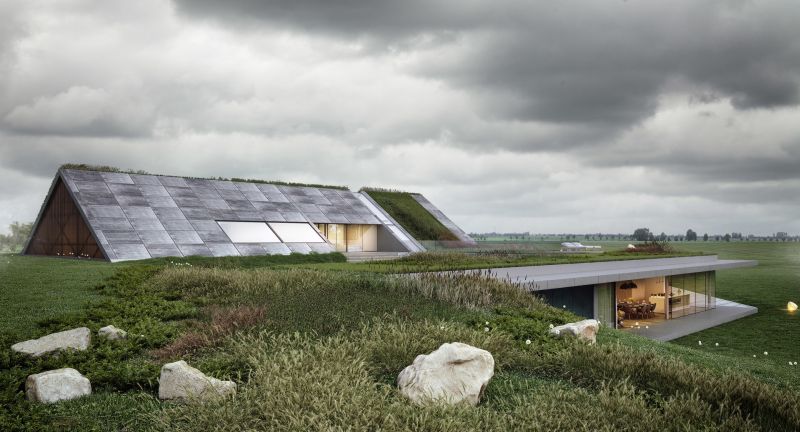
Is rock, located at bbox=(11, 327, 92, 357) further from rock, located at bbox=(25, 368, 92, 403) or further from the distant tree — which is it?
the distant tree

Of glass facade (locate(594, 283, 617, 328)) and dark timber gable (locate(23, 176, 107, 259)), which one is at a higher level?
dark timber gable (locate(23, 176, 107, 259))

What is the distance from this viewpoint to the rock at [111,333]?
338 inches

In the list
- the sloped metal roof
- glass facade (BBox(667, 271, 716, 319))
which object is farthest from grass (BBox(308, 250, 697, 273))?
the sloped metal roof

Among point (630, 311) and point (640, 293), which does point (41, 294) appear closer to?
point (630, 311)

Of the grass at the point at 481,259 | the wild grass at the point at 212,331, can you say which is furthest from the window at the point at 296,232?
the wild grass at the point at 212,331

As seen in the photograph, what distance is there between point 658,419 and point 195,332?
6493mm

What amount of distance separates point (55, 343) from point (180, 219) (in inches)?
851

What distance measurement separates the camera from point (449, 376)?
A: 6090mm

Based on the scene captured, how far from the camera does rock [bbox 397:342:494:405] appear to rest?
19.3 ft

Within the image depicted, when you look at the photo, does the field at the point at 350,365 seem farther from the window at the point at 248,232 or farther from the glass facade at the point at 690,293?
the glass facade at the point at 690,293

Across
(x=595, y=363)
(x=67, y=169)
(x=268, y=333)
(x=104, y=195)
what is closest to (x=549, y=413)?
(x=595, y=363)

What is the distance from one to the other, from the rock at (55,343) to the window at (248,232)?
2057 cm

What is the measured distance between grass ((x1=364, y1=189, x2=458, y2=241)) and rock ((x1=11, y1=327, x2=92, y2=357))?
30902mm

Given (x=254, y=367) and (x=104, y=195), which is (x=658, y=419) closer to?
(x=254, y=367)
